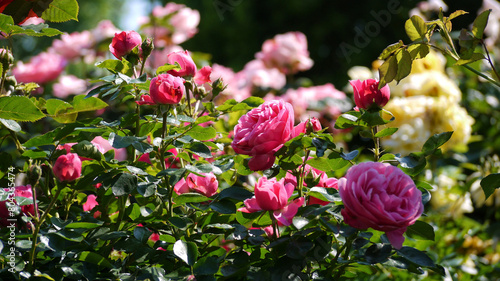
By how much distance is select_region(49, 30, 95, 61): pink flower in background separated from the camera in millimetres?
2225

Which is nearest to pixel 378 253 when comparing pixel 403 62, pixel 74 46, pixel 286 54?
pixel 403 62

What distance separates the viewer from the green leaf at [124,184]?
681 millimetres

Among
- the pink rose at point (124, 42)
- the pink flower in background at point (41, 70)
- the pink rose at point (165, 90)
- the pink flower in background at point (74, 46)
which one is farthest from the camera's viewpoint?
the pink flower in background at point (74, 46)

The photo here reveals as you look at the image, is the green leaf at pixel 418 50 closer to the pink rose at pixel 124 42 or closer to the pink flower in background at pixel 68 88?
the pink rose at pixel 124 42

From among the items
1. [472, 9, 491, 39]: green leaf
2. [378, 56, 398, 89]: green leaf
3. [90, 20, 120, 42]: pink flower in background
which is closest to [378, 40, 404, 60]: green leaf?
[378, 56, 398, 89]: green leaf

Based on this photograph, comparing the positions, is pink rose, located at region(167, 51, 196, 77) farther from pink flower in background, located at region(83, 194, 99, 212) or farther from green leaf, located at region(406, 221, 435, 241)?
green leaf, located at region(406, 221, 435, 241)

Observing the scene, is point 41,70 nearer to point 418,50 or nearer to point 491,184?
point 418,50

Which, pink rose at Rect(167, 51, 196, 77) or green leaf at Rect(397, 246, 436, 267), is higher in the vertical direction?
pink rose at Rect(167, 51, 196, 77)

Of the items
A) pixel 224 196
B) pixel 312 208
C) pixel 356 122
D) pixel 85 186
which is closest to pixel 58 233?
pixel 85 186

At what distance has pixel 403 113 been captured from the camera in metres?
1.91

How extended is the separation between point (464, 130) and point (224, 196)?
1468 millimetres

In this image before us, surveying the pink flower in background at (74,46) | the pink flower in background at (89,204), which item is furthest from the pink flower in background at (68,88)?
the pink flower in background at (89,204)

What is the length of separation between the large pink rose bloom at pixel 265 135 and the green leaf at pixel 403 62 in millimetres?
183

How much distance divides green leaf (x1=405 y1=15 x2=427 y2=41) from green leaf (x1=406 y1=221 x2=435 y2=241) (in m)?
0.28
